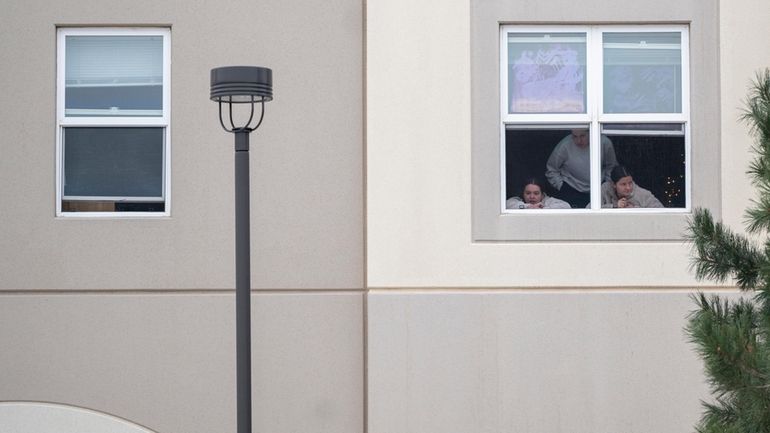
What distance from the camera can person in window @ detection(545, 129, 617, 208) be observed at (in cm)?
699

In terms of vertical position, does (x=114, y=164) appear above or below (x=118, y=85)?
below

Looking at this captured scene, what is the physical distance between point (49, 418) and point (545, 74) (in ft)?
14.7

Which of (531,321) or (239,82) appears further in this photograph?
(531,321)

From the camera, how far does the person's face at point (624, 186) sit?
275 inches

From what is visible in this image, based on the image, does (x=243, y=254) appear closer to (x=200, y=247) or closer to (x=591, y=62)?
(x=200, y=247)

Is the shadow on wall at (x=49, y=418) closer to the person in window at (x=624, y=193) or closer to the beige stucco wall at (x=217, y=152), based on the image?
the beige stucco wall at (x=217, y=152)

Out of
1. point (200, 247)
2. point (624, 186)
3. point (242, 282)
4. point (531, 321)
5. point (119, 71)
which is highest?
point (119, 71)

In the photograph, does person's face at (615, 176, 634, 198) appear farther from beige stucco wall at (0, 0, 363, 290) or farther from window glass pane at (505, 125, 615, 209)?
beige stucco wall at (0, 0, 363, 290)

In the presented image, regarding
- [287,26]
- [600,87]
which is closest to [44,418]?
[287,26]

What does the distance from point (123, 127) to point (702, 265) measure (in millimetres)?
4418

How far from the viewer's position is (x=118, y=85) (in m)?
7.05

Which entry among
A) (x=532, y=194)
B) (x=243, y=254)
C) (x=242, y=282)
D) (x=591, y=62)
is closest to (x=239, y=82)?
(x=243, y=254)

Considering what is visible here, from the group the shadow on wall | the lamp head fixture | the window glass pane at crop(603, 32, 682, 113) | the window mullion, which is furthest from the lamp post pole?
the window glass pane at crop(603, 32, 682, 113)

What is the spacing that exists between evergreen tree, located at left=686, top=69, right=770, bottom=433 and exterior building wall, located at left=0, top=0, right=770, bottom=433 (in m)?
2.28
